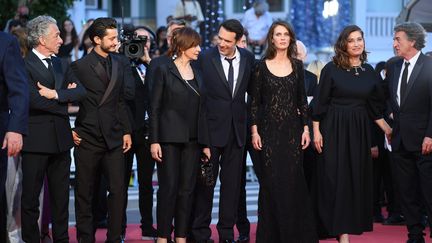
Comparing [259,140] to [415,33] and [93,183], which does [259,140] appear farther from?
[415,33]

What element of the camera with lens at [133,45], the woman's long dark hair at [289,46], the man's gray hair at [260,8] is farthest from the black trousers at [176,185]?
the man's gray hair at [260,8]

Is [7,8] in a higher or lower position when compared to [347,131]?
higher

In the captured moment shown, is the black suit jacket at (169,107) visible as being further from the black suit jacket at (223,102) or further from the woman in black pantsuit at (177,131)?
the black suit jacket at (223,102)

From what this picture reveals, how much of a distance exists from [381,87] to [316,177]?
3.91ft

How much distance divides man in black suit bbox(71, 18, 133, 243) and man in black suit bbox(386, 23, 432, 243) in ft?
9.21

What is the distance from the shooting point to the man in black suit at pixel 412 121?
1154 cm

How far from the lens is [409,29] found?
11711 mm

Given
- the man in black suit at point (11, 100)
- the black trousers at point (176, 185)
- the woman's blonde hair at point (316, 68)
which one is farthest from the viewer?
the woman's blonde hair at point (316, 68)

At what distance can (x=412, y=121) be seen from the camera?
11586 millimetres

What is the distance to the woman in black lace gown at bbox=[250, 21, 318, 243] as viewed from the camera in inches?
431

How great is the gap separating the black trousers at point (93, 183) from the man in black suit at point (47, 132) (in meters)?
0.16

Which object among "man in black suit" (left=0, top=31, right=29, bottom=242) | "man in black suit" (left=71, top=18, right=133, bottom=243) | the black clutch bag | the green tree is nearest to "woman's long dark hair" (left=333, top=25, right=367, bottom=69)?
the black clutch bag

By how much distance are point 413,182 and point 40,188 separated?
380 centimetres

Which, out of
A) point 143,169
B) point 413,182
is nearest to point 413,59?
point 413,182
